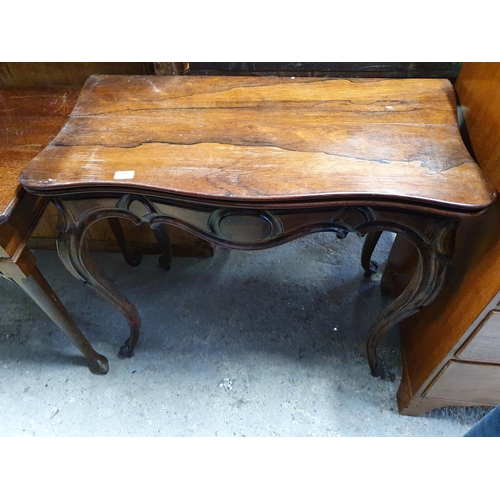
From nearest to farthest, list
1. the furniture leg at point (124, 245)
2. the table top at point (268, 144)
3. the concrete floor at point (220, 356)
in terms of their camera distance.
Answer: the table top at point (268, 144) < the concrete floor at point (220, 356) < the furniture leg at point (124, 245)

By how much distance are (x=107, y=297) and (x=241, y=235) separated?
411 millimetres

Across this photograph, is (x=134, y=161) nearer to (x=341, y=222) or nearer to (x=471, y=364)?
(x=341, y=222)

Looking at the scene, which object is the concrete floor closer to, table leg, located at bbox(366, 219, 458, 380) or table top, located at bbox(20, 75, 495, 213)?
table leg, located at bbox(366, 219, 458, 380)

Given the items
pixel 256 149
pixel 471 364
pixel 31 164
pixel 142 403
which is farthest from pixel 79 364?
pixel 471 364

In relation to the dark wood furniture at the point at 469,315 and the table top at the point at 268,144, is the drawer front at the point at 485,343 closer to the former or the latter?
the dark wood furniture at the point at 469,315

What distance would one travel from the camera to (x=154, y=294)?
1.22m


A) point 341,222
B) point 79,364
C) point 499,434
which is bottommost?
point 79,364

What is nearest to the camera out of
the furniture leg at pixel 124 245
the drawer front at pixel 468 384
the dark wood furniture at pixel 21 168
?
the dark wood furniture at pixel 21 168

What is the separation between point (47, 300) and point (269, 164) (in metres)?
0.54

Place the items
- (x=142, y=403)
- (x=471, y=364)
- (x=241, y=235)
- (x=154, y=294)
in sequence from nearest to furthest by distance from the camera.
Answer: (x=241, y=235), (x=471, y=364), (x=142, y=403), (x=154, y=294)

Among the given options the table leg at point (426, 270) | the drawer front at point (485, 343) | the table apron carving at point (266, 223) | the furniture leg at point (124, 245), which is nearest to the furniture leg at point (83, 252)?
the table apron carving at point (266, 223)

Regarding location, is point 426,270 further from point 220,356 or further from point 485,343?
point 220,356

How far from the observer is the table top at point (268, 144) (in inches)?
22.6

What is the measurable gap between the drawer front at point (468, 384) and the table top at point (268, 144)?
40 cm
